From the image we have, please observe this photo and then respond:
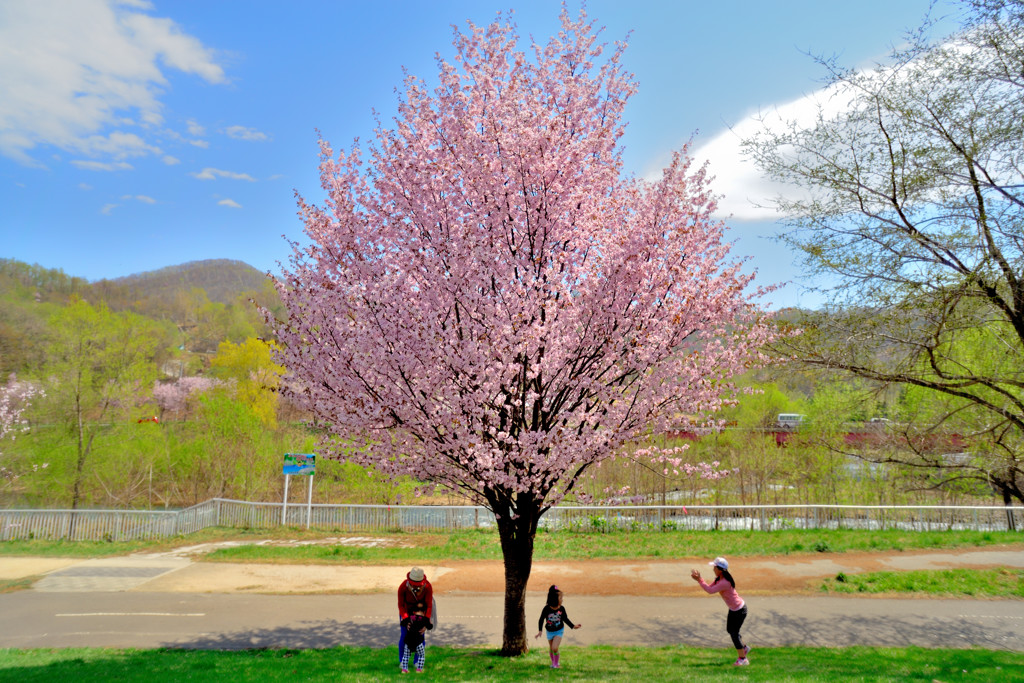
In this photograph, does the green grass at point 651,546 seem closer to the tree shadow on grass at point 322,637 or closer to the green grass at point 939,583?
the green grass at point 939,583

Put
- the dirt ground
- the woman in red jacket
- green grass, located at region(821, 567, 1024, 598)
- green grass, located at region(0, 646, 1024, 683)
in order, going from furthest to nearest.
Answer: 1. the dirt ground
2. green grass, located at region(821, 567, 1024, 598)
3. the woman in red jacket
4. green grass, located at region(0, 646, 1024, 683)

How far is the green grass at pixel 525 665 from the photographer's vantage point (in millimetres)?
6844

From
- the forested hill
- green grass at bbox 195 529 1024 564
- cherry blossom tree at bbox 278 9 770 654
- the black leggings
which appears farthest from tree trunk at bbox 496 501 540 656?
the forested hill

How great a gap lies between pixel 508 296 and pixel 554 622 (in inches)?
179

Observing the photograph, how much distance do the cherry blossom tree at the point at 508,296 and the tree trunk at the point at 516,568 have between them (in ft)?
0.17

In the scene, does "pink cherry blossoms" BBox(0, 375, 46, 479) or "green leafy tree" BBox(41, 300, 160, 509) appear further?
"green leafy tree" BBox(41, 300, 160, 509)

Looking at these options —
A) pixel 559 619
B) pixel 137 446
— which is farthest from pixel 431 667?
pixel 137 446

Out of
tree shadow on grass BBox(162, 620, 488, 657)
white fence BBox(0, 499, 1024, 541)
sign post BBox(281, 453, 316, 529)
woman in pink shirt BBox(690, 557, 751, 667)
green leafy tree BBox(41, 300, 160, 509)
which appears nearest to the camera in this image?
woman in pink shirt BBox(690, 557, 751, 667)

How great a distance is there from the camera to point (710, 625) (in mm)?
9992

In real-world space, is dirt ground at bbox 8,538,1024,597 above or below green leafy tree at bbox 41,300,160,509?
below

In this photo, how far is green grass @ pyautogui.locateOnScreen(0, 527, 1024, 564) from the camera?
15227 mm

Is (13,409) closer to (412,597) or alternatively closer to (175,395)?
(412,597)

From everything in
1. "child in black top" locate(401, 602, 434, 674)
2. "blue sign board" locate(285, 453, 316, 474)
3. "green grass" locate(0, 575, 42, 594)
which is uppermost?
"blue sign board" locate(285, 453, 316, 474)

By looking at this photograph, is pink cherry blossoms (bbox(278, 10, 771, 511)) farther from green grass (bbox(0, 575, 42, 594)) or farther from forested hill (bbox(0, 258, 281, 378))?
forested hill (bbox(0, 258, 281, 378))
